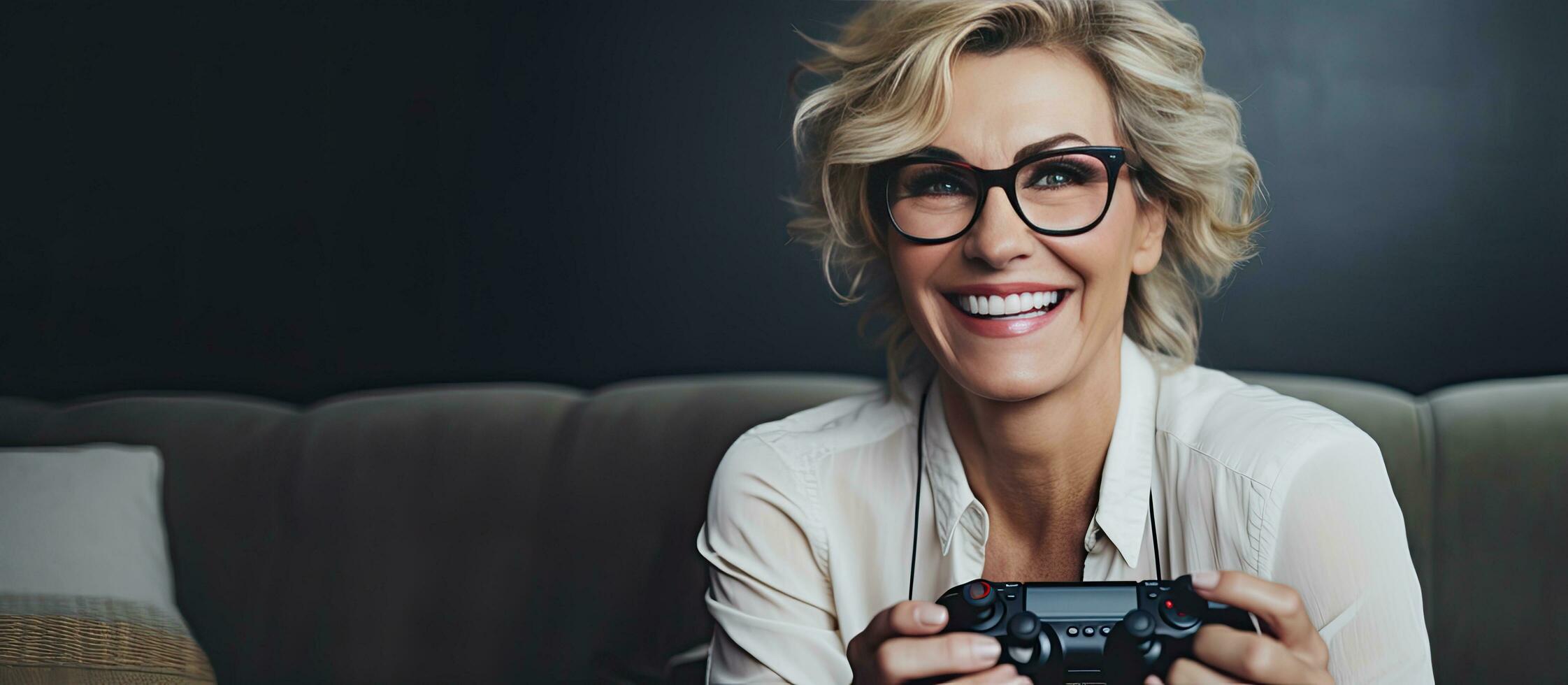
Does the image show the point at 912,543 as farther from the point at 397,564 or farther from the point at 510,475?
the point at 397,564

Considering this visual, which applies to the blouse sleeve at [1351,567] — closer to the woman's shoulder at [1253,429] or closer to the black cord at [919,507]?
the woman's shoulder at [1253,429]

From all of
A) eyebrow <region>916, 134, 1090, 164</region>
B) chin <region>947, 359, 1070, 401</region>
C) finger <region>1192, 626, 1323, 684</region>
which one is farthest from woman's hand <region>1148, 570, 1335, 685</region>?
eyebrow <region>916, 134, 1090, 164</region>

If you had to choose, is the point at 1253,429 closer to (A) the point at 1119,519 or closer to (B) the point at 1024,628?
(A) the point at 1119,519

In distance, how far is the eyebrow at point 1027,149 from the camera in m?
0.89

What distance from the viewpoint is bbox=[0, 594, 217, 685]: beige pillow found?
1205mm

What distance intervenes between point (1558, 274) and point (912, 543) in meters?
0.86

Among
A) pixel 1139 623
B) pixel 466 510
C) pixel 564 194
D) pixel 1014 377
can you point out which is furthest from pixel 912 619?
pixel 564 194

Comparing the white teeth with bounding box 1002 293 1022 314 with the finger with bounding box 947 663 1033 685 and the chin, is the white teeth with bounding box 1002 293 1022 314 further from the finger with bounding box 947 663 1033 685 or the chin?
the finger with bounding box 947 663 1033 685

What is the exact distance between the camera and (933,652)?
28.4 inches

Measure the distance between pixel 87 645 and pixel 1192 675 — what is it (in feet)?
3.67

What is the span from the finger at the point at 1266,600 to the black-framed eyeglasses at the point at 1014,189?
31cm

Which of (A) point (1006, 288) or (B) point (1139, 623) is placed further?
(A) point (1006, 288)

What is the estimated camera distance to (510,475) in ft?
4.55

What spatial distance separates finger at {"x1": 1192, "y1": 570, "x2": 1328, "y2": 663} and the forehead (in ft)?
1.18
